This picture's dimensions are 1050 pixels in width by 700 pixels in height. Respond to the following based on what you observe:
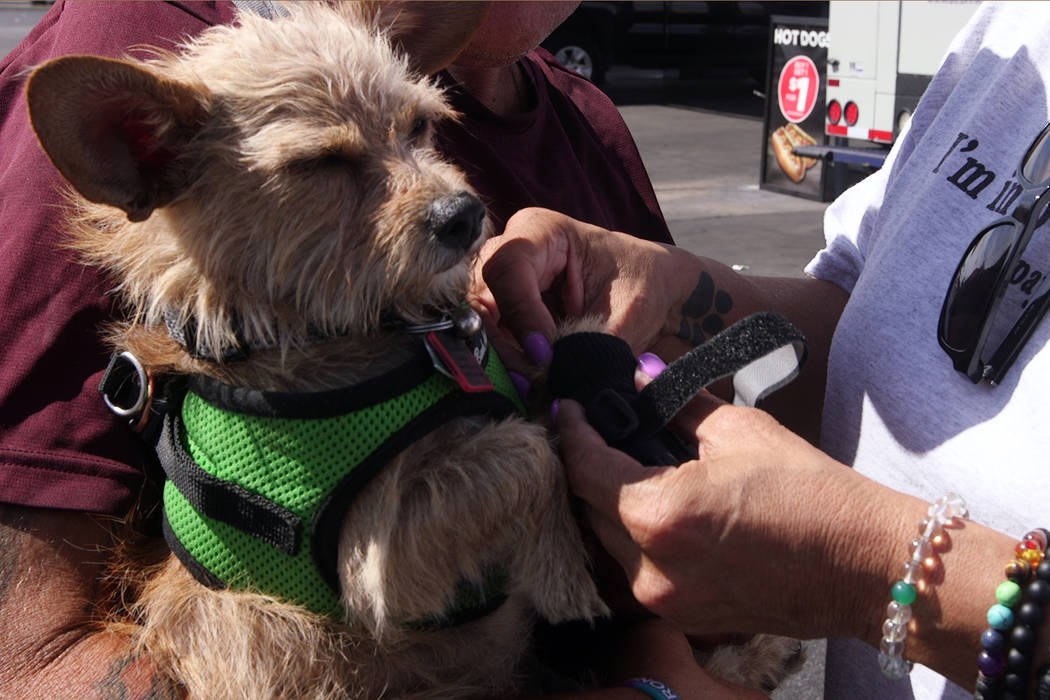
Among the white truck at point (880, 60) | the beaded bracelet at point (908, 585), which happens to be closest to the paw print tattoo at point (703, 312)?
the beaded bracelet at point (908, 585)

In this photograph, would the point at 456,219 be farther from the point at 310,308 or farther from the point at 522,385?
the point at 522,385

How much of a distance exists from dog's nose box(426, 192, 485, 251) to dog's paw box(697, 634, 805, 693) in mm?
1211

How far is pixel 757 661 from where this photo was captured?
251 centimetres

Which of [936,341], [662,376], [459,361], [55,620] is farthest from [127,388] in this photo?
[936,341]

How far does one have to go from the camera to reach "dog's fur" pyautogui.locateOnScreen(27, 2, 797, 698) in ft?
6.05

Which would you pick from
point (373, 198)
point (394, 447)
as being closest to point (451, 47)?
point (373, 198)

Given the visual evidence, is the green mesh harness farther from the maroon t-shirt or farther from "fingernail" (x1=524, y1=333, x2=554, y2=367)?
"fingernail" (x1=524, y1=333, x2=554, y2=367)

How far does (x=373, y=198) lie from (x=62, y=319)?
0.64 meters

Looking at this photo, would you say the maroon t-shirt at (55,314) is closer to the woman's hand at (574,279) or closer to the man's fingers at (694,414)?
the woman's hand at (574,279)

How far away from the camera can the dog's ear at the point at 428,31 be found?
7.23 ft

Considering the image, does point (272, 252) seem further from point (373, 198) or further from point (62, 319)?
point (62, 319)

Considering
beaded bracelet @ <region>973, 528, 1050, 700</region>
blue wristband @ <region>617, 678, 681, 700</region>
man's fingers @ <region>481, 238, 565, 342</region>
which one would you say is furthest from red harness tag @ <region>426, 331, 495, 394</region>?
beaded bracelet @ <region>973, 528, 1050, 700</region>

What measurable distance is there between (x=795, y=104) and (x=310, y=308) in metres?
12.0

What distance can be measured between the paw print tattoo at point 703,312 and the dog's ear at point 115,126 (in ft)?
4.12
